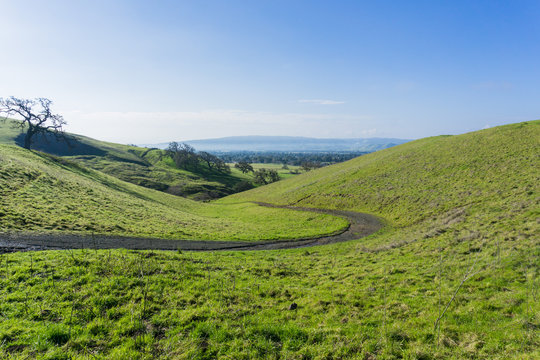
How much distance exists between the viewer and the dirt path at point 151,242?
55.8 feet

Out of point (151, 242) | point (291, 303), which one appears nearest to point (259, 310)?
point (291, 303)

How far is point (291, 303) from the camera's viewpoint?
35.0 ft

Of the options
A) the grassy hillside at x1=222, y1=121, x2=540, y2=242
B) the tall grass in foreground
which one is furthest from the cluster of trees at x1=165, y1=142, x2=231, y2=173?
the tall grass in foreground

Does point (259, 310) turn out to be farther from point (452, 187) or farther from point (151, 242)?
point (452, 187)

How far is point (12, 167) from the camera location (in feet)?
104

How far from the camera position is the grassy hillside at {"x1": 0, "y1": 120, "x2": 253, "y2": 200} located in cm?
11700

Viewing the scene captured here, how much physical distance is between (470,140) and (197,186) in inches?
4266

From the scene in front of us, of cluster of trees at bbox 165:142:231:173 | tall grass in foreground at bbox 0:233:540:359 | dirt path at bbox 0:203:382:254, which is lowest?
dirt path at bbox 0:203:382:254

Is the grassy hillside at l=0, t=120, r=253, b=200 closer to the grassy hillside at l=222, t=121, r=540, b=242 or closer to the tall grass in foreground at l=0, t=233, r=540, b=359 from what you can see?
the grassy hillside at l=222, t=121, r=540, b=242

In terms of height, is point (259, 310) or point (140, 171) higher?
point (259, 310)

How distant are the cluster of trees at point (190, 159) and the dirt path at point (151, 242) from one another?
157 meters

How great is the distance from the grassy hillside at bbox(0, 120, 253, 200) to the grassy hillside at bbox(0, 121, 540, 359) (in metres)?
95.3

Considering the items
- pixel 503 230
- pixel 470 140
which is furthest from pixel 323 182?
pixel 503 230

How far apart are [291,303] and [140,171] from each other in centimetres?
15029
